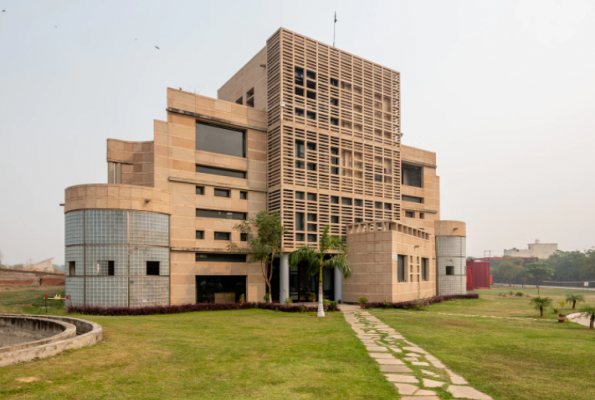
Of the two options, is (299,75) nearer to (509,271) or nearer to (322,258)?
(322,258)

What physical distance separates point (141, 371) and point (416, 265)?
32277mm

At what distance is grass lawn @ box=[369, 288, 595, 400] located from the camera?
9.28 meters

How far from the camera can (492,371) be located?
35.5ft

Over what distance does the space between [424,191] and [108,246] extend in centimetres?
3523

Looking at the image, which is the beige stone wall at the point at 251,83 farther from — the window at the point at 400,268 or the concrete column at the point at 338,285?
the window at the point at 400,268

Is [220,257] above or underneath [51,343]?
above

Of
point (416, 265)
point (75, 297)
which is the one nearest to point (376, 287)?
point (416, 265)

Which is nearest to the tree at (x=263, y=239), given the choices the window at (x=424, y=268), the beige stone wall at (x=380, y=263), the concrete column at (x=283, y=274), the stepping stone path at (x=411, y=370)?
the concrete column at (x=283, y=274)

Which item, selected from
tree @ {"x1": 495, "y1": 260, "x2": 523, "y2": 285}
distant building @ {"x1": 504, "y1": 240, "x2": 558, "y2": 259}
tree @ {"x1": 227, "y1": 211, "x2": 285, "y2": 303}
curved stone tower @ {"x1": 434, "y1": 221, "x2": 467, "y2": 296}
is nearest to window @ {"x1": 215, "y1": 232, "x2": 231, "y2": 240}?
tree @ {"x1": 227, "y1": 211, "x2": 285, "y2": 303}

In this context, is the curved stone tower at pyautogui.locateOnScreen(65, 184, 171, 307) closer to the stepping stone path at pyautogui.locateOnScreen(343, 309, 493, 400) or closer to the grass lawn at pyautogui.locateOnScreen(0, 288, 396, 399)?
the grass lawn at pyautogui.locateOnScreen(0, 288, 396, 399)

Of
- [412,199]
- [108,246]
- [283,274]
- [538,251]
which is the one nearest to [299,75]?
[283,274]

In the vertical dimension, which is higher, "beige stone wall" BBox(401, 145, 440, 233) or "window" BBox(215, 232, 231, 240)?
"beige stone wall" BBox(401, 145, 440, 233)

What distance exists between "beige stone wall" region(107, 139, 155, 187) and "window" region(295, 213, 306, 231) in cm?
1187

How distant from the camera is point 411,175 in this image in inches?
1957
